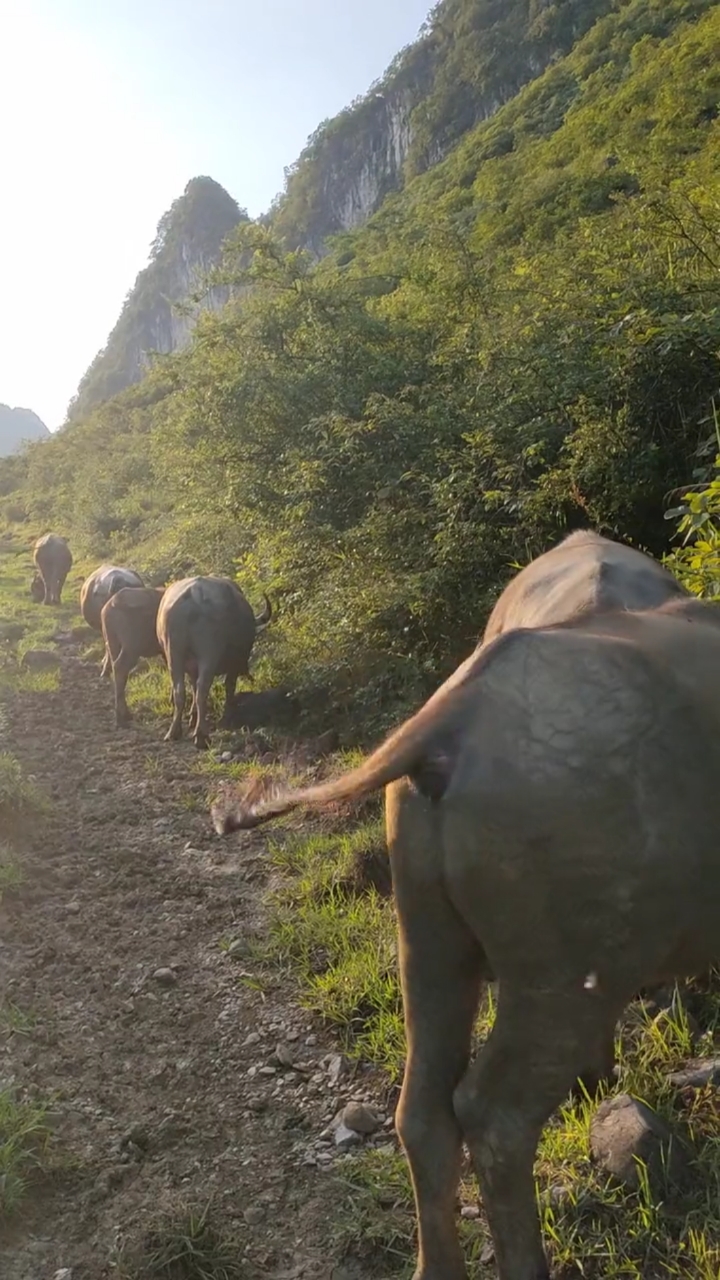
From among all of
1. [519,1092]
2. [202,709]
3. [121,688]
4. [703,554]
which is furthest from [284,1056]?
[121,688]

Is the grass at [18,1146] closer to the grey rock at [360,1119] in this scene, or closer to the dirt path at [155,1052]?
the dirt path at [155,1052]

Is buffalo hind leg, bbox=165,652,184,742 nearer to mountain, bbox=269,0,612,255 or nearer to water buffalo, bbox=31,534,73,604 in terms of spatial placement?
water buffalo, bbox=31,534,73,604

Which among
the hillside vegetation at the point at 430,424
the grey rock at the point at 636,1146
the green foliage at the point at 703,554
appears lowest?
the grey rock at the point at 636,1146

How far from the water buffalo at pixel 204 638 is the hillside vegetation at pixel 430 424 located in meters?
0.47

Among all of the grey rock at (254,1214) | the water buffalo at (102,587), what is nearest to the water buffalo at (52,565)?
the water buffalo at (102,587)

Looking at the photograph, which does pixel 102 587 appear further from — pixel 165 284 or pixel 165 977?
pixel 165 284

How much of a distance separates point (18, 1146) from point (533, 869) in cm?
212

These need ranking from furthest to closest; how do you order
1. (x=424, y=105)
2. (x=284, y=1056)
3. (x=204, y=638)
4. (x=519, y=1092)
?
(x=424, y=105), (x=204, y=638), (x=284, y=1056), (x=519, y=1092)

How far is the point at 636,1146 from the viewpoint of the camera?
2.44 m

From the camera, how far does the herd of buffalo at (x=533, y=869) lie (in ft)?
5.99

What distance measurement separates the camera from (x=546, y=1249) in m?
2.34

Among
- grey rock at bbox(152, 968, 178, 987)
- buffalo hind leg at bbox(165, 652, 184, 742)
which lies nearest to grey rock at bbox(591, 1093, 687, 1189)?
grey rock at bbox(152, 968, 178, 987)

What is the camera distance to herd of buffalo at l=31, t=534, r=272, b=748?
824cm

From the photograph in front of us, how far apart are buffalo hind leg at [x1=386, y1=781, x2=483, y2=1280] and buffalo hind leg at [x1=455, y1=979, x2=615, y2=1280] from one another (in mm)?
127
